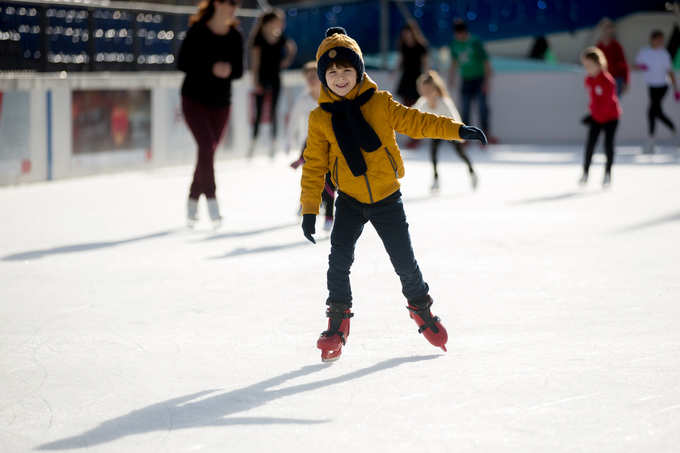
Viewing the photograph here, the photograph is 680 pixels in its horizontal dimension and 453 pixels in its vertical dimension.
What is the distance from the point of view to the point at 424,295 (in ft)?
14.0

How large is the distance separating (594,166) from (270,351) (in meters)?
9.42

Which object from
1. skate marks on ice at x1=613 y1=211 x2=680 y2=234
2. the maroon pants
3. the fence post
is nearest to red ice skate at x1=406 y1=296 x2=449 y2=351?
the maroon pants

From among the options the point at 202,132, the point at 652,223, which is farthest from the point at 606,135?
the point at 202,132

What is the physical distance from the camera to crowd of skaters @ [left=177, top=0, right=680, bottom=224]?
751cm

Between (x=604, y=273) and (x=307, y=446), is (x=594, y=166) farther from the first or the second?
(x=307, y=446)

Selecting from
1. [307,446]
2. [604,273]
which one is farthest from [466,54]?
[307,446]

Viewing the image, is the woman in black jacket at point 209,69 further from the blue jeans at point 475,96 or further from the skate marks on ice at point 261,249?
the blue jeans at point 475,96

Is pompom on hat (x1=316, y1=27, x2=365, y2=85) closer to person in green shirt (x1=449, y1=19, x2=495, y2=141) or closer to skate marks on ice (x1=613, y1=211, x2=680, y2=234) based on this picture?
skate marks on ice (x1=613, y1=211, x2=680, y2=234)

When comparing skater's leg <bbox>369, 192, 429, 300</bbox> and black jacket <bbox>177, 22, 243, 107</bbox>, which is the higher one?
black jacket <bbox>177, 22, 243, 107</bbox>

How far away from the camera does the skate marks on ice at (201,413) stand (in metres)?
3.21

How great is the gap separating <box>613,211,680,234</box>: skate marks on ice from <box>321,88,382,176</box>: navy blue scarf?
405 cm

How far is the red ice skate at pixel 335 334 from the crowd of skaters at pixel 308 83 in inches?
84.8

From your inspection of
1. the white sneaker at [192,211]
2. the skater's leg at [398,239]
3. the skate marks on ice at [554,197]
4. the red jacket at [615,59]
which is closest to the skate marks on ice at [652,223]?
the skate marks on ice at [554,197]

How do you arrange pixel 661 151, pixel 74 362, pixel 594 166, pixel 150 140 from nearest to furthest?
pixel 74 362 → pixel 150 140 → pixel 594 166 → pixel 661 151
